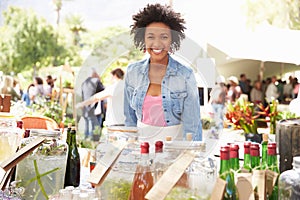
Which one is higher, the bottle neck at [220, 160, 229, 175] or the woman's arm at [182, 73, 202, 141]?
the woman's arm at [182, 73, 202, 141]

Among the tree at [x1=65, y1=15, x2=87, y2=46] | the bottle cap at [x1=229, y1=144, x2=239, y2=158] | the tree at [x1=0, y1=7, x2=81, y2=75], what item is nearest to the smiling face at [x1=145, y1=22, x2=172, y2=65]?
the bottle cap at [x1=229, y1=144, x2=239, y2=158]

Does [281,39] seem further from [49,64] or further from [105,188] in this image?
[49,64]

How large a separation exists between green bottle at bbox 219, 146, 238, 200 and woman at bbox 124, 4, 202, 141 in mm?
775

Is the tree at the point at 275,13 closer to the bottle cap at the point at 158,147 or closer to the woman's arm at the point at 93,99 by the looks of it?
the woman's arm at the point at 93,99

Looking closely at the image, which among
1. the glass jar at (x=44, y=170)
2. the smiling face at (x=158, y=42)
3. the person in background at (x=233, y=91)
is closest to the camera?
the glass jar at (x=44, y=170)

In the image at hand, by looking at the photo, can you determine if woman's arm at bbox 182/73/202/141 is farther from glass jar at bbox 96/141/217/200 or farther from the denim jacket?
glass jar at bbox 96/141/217/200

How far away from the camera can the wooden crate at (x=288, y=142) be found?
102 centimetres

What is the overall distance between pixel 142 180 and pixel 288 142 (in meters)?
0.32

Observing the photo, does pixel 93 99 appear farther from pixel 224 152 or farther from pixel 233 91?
pixel 233 91

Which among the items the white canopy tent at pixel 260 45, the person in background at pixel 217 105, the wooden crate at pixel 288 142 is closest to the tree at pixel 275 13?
the white canopy tent at pixel 260 45

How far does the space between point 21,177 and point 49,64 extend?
2144 centimetres

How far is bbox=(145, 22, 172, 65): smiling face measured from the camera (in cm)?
173

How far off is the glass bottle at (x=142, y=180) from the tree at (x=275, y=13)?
15.1 metres

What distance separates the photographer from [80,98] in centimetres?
215
